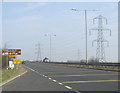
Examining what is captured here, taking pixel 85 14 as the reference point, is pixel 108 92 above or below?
below

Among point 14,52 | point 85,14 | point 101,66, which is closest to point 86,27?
point 85,14

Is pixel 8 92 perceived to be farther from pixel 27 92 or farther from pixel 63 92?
pixel 63 92

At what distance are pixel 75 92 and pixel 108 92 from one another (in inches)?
59.7

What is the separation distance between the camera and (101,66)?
48.4 m

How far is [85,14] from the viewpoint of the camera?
5262 centimetres

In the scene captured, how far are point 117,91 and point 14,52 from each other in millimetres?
32376

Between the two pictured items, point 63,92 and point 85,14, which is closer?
point 63,92

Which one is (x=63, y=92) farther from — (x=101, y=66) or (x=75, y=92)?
(x=101, y=66)

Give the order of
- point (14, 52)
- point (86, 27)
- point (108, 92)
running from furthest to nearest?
1. point (86, 27)
2. point (14, 52)
3. point (108, 92)

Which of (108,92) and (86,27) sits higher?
(86,27)

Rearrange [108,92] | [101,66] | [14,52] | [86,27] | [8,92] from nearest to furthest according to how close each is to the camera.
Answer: [108,92] → [8,92] → [14,52] → [101,66] → [86,27]

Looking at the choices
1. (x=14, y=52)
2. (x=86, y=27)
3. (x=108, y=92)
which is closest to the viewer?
(x=108, y=92)

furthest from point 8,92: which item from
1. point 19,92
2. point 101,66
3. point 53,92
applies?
point 101,66

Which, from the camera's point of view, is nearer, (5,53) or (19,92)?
(19,92)
